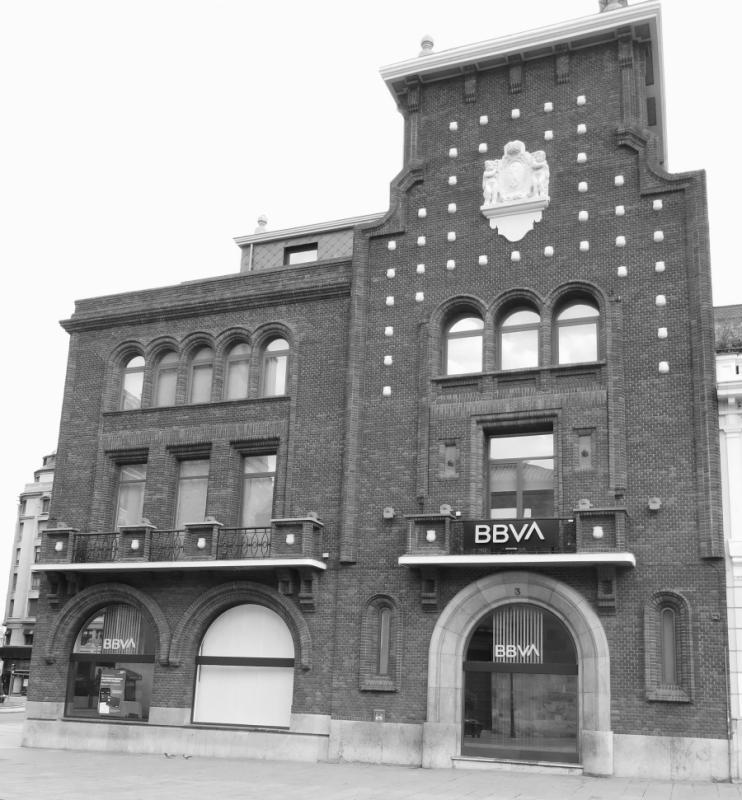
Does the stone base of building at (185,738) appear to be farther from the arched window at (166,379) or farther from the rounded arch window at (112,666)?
the arched window at (166,379)

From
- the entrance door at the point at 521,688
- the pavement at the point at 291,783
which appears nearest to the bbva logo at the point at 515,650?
the entrance door at the point at 521,688

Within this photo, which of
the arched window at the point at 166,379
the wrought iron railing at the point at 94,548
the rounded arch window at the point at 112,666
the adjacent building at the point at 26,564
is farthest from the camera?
the adjacent building at the point at 26,564

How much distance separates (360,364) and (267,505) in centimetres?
462

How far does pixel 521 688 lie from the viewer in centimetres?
2245

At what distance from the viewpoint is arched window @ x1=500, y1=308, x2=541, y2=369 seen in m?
24.9

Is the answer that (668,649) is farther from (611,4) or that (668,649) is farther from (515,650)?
(611,4)

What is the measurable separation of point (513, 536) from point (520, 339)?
540cm

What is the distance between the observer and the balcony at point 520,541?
21.6 meters

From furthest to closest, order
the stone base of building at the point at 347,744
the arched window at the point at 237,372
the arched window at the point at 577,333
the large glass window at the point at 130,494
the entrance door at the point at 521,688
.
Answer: the large glass window at the point at 130,494
the arched window at the point at 237,372
the arched window at the point at 577,333
the entrance door at the point at 521,688
the stone base of building at the point at 347,744

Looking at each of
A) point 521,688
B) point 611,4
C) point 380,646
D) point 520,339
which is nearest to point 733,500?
point 521,688

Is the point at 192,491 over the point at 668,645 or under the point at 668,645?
over

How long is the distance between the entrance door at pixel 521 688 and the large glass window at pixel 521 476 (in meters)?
2.34

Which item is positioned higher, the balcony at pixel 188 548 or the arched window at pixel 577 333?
the arched window at pixel 577 333

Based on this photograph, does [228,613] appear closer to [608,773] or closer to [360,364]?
[360,364]
